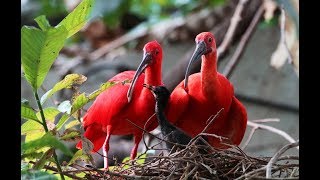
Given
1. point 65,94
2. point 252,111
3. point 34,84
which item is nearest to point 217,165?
point 34,84

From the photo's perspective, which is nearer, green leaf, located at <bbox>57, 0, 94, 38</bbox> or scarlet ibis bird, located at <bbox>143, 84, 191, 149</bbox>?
green leaf, located at <bbox>57, 0, 94, 38</bbox>

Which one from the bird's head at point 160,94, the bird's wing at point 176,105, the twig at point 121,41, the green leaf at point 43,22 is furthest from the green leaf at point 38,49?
the twig at point 121,41

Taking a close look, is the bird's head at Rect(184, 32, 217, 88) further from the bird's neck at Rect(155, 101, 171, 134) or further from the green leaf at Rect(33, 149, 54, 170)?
the green leaf at Rect(33, 149, 54, 170)

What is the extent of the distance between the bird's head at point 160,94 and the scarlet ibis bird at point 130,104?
0.10 meters

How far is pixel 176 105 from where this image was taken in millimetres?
2400

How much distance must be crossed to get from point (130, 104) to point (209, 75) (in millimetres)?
337

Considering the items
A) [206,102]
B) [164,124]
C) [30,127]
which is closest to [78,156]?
[30,127]

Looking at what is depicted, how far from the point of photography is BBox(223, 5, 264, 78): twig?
342 cm

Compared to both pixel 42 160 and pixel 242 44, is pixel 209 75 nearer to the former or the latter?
pixel 42 160

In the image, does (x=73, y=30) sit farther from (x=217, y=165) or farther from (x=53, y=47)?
(x=217, y=165)

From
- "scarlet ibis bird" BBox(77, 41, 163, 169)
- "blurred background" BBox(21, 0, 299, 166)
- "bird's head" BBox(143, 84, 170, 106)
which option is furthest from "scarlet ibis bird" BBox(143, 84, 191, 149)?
"blurred background" BBox(21, 0, 299, 166)

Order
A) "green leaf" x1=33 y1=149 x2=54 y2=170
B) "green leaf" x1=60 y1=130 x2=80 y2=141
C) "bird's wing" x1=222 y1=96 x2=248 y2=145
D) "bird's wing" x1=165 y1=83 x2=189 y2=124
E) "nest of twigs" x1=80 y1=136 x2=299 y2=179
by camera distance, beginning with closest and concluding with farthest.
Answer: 1. "green leaf" x1=33 y1=149 x2=54 y2=170
2. "green leaf" x1=60 y1=130 x2=80 y2=141
3. "nest of twigs" x1=80 y1=136 x2=299 y2=179
4. "bird's wing" x1=165 y1=83 x2=189 y2=124
5. "bird's wing" x1=222 y1=96 x2=248 y2=145

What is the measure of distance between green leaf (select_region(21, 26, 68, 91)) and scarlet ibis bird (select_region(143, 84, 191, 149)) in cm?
65
